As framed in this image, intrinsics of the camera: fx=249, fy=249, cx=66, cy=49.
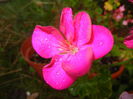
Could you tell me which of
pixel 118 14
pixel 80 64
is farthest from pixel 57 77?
pixel 118 14

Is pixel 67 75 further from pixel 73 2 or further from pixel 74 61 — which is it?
pixel 73 2

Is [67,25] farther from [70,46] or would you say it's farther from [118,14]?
[118,14]

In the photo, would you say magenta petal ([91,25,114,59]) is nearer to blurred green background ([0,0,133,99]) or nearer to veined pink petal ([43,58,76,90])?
veined pink petal ([43,58,76,90])

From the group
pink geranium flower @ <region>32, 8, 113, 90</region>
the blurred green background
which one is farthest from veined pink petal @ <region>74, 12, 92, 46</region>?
the blurred green background

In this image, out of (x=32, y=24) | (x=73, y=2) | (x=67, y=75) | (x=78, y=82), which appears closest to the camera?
(x=67, y=75)

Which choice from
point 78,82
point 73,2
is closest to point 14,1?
point 73,2
